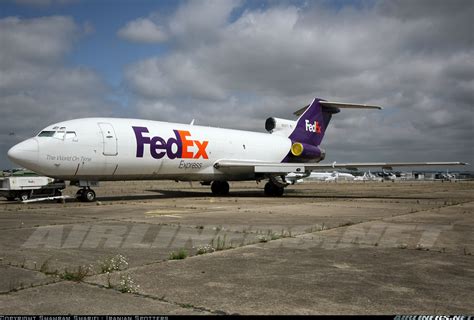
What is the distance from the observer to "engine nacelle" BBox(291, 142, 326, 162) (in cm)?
2845

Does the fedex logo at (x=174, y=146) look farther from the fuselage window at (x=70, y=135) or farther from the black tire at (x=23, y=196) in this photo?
the black tire at (x=23, y=196)

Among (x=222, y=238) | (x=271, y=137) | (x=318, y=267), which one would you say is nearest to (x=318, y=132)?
(x=271, y=137)

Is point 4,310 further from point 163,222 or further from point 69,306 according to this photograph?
point 163,222

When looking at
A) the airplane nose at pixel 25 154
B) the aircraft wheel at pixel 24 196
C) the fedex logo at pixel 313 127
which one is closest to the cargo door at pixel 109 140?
the airplane nose at pixel 25 154

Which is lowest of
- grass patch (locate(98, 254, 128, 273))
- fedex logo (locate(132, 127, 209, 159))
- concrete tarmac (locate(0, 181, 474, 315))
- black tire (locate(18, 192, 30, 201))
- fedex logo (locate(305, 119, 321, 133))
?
concrete tarmac (locate(0, 181, 474, 315))

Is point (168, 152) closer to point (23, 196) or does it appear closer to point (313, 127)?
point (23, 196)

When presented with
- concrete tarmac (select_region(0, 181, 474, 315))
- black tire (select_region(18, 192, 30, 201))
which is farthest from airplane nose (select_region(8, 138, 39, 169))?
concrete tarmac (select_region(0, 181, 474, 315))

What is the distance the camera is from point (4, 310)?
12.6 feet

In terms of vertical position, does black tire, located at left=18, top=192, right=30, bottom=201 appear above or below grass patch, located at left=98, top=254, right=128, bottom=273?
above

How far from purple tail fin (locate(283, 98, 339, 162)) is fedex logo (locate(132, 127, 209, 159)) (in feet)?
27.7

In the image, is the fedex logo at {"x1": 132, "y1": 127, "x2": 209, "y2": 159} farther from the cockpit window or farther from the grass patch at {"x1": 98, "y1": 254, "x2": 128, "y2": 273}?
the grass patch at {"x1": 98, "y1": 254, "x2": 128, "y2": 273}

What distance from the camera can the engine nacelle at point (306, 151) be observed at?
28.5m

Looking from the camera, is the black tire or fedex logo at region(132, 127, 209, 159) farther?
fedex logo at region(132, 127, 209, 159)

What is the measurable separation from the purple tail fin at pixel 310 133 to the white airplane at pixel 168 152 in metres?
0.07
